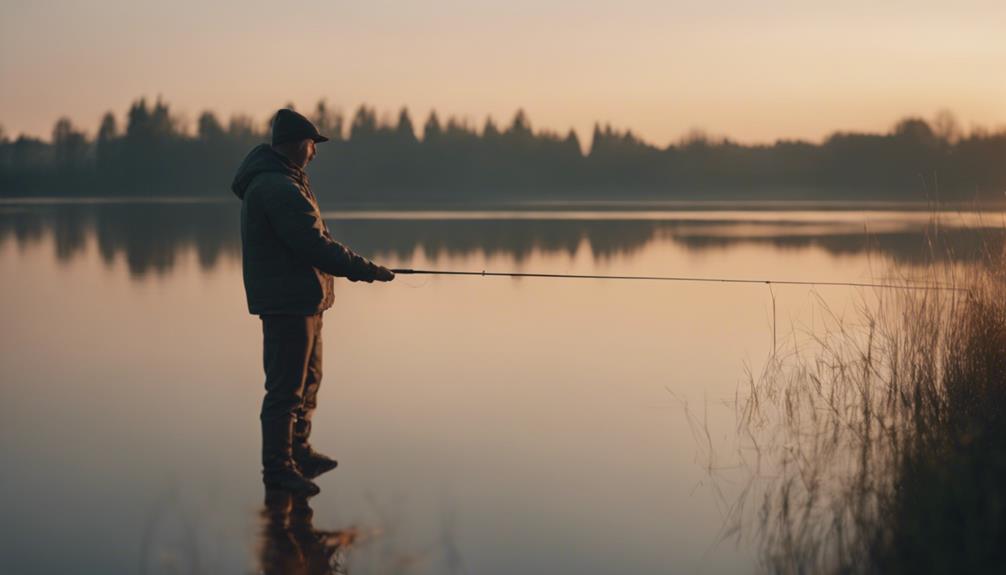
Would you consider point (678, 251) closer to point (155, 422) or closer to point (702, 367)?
point (702, 367)

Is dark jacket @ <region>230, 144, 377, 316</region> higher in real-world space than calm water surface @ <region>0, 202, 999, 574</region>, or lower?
higher

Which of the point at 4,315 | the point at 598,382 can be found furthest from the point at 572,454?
the point at 4,315

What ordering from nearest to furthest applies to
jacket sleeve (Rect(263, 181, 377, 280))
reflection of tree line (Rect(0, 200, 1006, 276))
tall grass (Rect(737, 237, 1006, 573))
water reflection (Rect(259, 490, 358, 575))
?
tall grass (Rect(737, 237, 1006, 573)) < water reflection (Rect(259, 490, 358, 575)) < jacket sleeve (Rect(263, 181, 377, 280)) < reflection of tree line (Rect(0, 200, 1006, 276))

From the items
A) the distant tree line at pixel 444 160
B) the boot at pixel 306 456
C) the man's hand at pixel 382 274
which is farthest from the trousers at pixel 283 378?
the distant tree line at pixel 444 160

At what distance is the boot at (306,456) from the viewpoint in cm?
574

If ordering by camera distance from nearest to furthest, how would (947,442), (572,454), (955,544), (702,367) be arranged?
(955,544) → (947,442) → (572,454) → (702,367)

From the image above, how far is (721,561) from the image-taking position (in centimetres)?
455

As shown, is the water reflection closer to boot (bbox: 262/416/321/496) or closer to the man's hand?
boot (bbox: 262/416/321/496)

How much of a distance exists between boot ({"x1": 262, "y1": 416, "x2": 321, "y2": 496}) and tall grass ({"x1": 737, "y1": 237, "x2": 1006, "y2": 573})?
2.19 meters

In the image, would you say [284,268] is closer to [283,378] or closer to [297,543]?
[283,378]

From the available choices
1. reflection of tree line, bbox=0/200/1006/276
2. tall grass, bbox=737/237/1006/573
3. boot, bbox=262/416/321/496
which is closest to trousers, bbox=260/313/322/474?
boot, bbox=262/416/321/496

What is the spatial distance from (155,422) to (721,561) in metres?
3.94

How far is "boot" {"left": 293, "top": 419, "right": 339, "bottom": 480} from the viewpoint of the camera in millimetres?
5742

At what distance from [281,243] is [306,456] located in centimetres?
118
